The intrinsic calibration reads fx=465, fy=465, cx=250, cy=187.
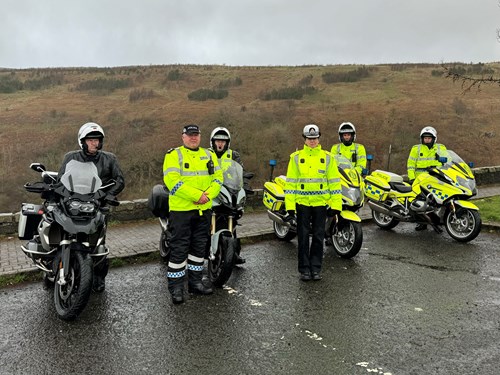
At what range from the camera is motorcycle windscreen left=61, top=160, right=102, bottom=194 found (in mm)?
4898

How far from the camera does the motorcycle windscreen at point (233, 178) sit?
20.4ft

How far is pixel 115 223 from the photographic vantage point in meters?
9.83

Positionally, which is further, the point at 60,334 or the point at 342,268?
the point at 342,268

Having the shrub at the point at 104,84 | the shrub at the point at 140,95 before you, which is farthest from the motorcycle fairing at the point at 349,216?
the shrub at the point at 104,84

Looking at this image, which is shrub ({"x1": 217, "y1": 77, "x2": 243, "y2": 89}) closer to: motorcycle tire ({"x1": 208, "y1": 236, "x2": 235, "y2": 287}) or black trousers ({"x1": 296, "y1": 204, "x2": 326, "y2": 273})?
black trousers ({"x1": 296, "y1": 204, "x2": 326, "y2": 273})

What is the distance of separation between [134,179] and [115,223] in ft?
31.3

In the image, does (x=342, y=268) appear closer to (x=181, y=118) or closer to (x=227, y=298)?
(x=227, y=298)

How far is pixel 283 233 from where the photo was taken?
8445mm

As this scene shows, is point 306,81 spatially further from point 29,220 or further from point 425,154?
point 29,220

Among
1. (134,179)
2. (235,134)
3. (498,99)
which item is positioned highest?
(498,99)

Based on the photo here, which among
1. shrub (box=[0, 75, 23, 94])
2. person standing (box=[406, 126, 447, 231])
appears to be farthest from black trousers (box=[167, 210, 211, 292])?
shrub (box=[0, 75, 23, 94])

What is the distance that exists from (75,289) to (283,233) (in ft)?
14.6

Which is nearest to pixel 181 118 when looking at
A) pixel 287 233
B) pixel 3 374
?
pixel 287 233

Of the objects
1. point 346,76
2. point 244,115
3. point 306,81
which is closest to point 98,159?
point 244,115
